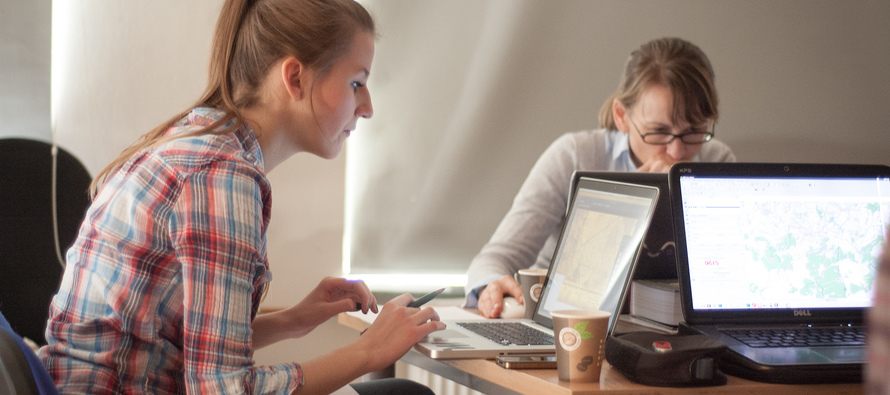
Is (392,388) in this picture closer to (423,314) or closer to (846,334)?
(423,314)

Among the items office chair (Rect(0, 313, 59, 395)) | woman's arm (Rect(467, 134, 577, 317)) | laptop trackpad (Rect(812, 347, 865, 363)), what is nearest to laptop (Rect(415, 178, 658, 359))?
laptop trackpad (Rect(812, 347, 865, 363))

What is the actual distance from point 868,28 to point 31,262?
305 centimetres

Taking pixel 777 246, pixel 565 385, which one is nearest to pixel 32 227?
pixel 565 385

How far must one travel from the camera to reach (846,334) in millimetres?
1114

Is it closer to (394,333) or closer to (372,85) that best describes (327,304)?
(394,333)

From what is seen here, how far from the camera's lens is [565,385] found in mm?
896

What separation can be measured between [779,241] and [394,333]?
616 mm

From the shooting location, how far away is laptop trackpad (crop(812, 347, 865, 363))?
0.97 metres

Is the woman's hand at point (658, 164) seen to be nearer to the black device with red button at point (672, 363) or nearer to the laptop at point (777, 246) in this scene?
the laptop at point (777, 246)

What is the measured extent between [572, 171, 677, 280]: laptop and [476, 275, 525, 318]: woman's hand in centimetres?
23

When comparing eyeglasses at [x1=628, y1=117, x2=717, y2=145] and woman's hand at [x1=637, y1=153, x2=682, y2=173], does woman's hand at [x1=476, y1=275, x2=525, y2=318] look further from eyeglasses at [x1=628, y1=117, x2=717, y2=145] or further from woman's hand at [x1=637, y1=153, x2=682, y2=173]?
eyeglasses at [x1=628, y1=117, x2=717, y2=145]

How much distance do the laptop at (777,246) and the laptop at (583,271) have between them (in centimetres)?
8

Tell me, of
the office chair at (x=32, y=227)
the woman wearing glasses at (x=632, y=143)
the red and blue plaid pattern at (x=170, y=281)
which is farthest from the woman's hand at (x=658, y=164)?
the office chair at (x=32, y=227)

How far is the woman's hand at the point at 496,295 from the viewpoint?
1402mm
